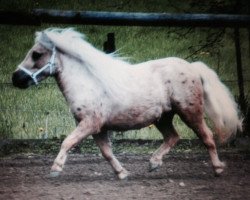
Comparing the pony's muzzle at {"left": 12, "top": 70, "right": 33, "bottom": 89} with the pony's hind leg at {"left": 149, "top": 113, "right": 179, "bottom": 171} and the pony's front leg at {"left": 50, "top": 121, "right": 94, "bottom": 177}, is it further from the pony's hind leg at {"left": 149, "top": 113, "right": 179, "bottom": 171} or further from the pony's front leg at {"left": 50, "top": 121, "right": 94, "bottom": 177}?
the pony's hind leg at {"left": 149, "top": 113, "right": 179, "bottom": 171}

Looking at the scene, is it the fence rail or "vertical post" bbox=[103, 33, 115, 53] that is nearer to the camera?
the fence rail

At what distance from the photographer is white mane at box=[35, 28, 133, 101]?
518 cm

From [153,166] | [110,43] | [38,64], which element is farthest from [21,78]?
[110,43]

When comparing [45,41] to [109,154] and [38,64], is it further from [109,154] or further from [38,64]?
[109,154]

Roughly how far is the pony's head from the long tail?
1.44 metres

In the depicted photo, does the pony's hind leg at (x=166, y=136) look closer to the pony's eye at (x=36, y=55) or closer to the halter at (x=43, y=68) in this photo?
the halter at (x=43, y=68)

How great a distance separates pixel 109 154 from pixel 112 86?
0.68 m

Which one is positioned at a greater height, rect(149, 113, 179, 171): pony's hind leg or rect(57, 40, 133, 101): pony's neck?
rect(57, 40, 133, 101): pony's neck

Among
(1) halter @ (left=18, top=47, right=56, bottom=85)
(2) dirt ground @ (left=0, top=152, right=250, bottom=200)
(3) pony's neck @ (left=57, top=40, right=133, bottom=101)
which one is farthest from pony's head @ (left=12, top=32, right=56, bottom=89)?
(2) dirt ground @ (left=0, top=152, right=250, bottom=200)

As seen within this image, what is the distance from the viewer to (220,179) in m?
5.28

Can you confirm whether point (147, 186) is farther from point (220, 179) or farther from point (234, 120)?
point (234, 120)

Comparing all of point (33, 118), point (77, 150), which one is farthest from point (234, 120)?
point (33, 118)

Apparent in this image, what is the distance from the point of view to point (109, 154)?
5.39 metres

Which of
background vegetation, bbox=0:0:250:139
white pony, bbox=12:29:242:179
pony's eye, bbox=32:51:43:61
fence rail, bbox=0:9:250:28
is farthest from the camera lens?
background vegetation, bbox=0:0:250:139
